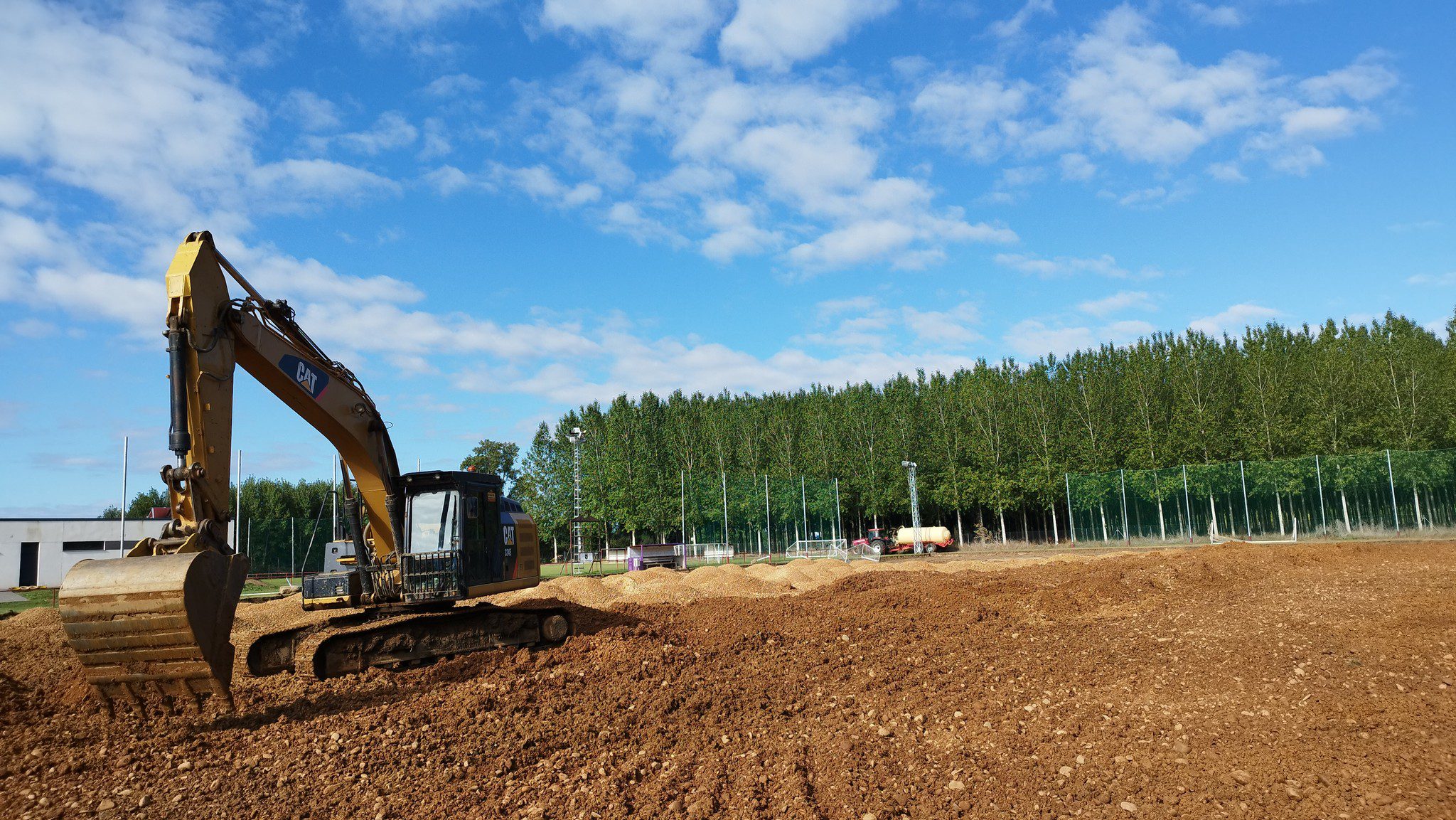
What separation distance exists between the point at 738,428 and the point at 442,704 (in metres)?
64.2

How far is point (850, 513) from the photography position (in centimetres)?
6856

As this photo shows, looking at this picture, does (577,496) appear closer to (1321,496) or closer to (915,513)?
(915,513)

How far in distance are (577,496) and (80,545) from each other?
25.3m

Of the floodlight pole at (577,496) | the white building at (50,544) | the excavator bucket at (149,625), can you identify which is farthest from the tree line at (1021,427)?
the excavator bucket at (149,625)

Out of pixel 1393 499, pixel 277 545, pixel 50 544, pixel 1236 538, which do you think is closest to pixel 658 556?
pixel 277 545

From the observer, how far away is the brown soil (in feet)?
22.2

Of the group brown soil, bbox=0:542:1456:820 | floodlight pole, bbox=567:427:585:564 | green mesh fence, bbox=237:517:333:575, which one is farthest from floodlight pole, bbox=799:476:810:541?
brown soil, bbox=0:542:1456:820

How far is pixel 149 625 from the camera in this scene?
755cm

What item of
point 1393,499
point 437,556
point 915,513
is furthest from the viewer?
point 915,513

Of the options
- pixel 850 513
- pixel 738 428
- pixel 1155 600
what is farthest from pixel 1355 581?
pixel 738 428

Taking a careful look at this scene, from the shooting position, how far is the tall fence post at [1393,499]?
39.6 m

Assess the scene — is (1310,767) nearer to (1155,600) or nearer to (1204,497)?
(1155,600)

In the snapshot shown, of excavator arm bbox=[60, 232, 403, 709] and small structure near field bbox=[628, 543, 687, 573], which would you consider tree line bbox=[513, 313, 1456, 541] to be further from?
excavator arm bbox=[60, 232, 403, 709]

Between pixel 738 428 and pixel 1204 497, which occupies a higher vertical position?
pixel 738 428
